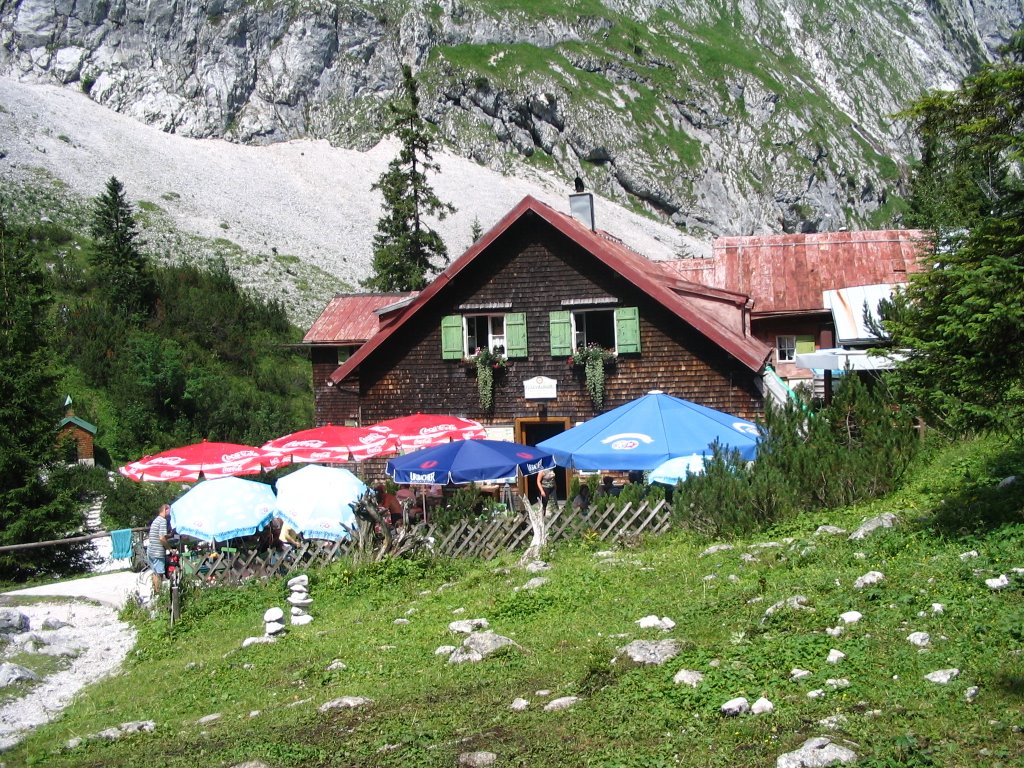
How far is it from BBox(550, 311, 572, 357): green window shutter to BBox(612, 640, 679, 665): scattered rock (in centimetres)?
1604

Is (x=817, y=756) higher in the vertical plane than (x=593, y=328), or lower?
lower

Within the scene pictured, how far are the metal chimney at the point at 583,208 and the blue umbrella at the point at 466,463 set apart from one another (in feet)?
42.5

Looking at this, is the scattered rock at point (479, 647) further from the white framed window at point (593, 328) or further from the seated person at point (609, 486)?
the white framed window at point (593, 328)

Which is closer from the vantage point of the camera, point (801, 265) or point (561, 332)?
point (561, 332)

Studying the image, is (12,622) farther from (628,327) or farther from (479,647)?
(628,327)

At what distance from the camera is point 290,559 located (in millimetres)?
15180

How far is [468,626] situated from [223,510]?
727cm

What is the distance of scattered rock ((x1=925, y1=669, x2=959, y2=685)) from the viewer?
6.29 metres

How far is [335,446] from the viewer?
19625 millimetres

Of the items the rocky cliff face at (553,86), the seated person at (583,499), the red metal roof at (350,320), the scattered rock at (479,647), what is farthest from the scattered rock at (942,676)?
the rocky cliff face at (553,86)

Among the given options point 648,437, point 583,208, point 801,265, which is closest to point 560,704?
point 648,437

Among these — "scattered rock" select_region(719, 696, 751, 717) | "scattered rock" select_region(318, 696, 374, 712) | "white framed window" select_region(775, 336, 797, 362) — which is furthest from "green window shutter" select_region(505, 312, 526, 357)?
"scattered rock" select_region(719, 696, 751, 717)

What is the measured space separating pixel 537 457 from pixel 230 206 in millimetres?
80232

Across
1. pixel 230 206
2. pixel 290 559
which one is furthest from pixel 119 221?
pixel 290 559
